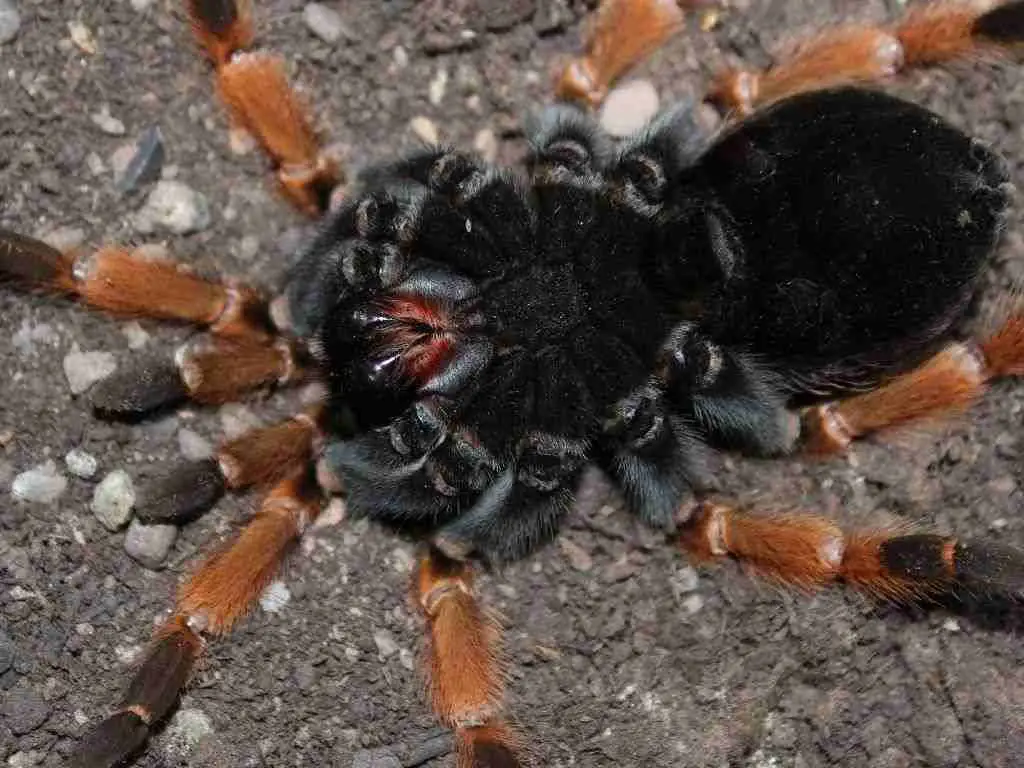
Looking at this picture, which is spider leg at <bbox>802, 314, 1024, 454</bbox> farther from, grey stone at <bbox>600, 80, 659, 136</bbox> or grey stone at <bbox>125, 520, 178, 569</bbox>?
grey stone at <bbox>125, 520, 178, 569</bbox>

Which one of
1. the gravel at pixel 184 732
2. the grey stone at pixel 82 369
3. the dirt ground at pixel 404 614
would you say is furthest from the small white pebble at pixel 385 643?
the grey stone at pixel 82 369

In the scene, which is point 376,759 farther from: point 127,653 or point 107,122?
point 107,122

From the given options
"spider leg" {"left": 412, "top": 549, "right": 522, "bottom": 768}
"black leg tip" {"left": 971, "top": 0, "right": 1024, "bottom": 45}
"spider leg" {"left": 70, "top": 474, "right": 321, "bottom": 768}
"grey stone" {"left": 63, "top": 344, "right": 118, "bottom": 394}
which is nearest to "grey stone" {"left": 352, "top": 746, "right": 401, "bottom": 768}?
"spider leg" {"left": 412, "top": 549, "right": 522, "bottom": 768}

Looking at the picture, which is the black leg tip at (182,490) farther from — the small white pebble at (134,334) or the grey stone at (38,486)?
the small white pebble at (134,334)

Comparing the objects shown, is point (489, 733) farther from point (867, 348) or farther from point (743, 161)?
point (743, 161)

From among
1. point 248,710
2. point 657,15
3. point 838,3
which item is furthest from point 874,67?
point 248,710

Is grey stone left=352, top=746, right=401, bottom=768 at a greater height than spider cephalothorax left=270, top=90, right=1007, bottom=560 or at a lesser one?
lesser

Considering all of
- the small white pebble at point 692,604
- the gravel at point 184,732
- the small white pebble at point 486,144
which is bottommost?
the gravel at point 184,732
